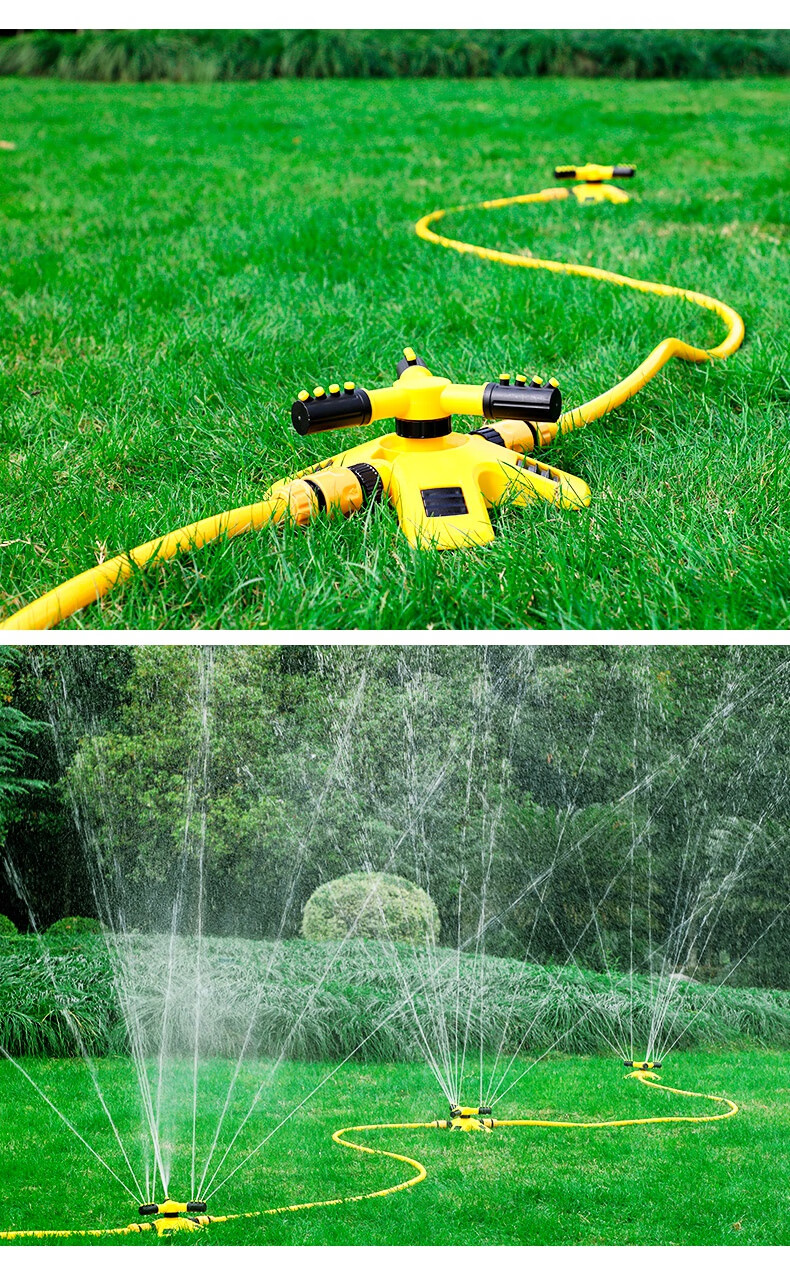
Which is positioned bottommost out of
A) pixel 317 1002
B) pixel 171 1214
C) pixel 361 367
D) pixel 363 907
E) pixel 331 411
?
pixel 171 1214

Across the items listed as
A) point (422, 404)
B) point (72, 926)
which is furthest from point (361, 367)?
point (72, 926)

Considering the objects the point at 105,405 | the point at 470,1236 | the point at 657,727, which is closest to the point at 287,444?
the point at 105,405

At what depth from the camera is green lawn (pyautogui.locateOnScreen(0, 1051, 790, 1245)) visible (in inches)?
93.0

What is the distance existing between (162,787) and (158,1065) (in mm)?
706

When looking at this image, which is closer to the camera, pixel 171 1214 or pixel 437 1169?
pixel 171 1214

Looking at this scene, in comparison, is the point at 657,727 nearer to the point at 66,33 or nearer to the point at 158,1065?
the point at 158,1065

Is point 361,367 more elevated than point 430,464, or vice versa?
point 361,367

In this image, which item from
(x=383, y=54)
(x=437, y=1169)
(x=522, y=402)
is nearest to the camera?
(x=522, y=402)

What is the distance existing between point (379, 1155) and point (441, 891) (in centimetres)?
62

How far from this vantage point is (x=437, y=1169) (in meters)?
2.42

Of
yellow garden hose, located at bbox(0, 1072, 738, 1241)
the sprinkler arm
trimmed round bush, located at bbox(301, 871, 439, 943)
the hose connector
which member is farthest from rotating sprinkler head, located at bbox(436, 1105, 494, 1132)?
the sprinkler arm

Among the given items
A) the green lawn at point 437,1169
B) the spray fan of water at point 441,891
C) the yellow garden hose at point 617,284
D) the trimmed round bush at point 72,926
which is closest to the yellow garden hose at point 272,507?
the yellow garden hose at point 617,284

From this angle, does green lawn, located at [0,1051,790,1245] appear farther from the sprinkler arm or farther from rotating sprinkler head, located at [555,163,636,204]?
rotating sprinkler head, located at [555,163,636,204]

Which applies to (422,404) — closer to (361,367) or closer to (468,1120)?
(361,367)
